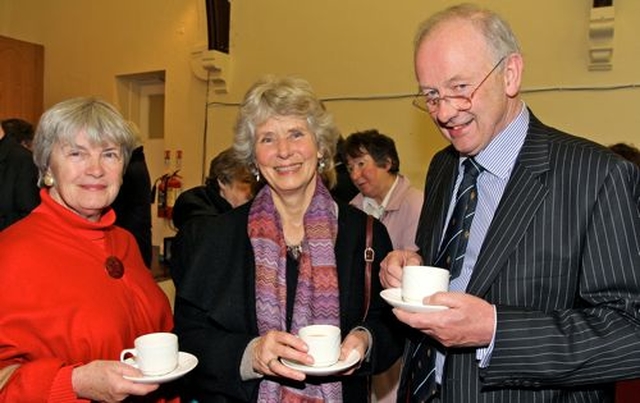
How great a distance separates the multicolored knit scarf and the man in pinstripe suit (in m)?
0.30

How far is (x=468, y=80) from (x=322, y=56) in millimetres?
4098

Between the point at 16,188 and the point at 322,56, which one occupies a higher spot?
the point at 322,56

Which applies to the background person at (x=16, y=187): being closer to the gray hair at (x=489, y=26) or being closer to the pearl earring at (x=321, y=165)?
the pearl earring at (x=321, y=165)

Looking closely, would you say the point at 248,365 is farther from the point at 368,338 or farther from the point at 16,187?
the point at 16,187

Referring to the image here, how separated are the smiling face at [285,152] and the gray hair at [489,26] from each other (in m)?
0.55

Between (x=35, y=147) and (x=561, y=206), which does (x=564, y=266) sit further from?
(x=35, y=147)

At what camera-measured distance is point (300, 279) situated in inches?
68.5

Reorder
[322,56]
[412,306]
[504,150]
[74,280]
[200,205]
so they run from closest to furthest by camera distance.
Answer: [412,306] → [504,150] → [74,280] → [200,205] → [322,56]

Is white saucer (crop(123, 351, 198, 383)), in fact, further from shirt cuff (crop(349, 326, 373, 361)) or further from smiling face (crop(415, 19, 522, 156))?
smiling face (crop(415, 19, 522, 156))

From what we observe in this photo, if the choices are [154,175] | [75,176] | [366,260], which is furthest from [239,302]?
[154,175]

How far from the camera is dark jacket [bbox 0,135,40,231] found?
3064mm

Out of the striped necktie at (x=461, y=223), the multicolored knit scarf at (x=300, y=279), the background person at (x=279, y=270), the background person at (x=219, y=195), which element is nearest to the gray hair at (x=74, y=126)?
the background person at (x=279, y=270)

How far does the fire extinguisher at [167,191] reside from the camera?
6.19 m

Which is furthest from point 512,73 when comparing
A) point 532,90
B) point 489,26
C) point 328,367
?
point 532,90
